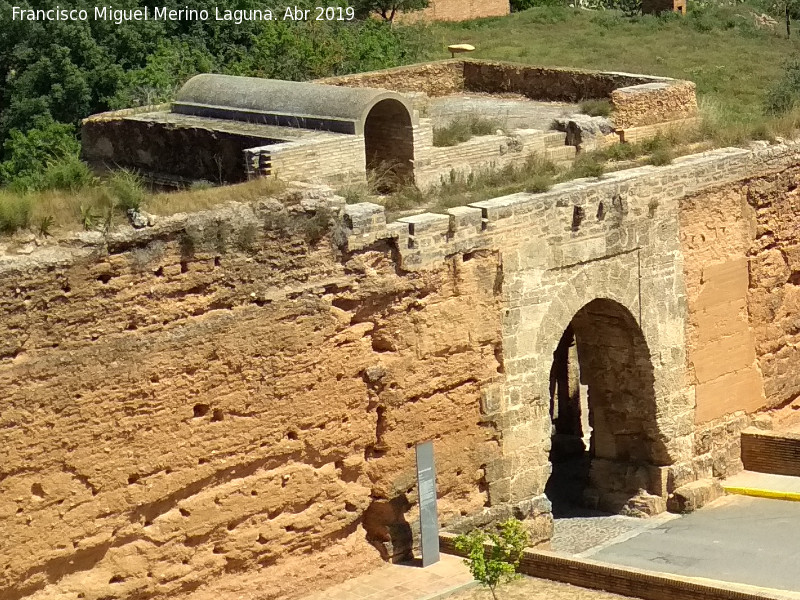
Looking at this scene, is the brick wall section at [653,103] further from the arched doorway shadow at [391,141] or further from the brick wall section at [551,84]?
the arched doorway shadow at [391,141]

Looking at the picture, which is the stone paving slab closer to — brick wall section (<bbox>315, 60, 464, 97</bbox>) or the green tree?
brick wall section (<bbox>315, 60, 464, 97</bbox>)

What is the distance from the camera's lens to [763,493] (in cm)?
1495

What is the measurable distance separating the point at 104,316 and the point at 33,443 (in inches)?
39.7

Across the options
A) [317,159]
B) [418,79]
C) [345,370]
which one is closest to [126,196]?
[345,370]

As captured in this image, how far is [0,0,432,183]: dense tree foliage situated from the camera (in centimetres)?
2748

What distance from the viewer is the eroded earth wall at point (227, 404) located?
34.4ft

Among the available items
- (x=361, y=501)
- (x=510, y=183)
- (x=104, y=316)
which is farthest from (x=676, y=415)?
(x=104, y=316)

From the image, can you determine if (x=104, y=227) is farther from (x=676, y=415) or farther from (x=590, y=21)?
(x=590, y=21)

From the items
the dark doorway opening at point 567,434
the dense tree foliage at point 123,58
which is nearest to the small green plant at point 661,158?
the dark doorway opening at point 567,434

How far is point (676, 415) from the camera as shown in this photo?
14898 mm

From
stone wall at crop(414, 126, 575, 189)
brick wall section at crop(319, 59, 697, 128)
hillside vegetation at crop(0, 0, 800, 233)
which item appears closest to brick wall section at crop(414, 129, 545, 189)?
stone wall at crop(414, 126, 575, 189)

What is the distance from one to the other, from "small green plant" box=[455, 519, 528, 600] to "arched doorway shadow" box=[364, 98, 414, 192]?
4113 mm

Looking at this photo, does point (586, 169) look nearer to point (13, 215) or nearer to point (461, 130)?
point (461, 130)

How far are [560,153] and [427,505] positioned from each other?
16.0 ft
